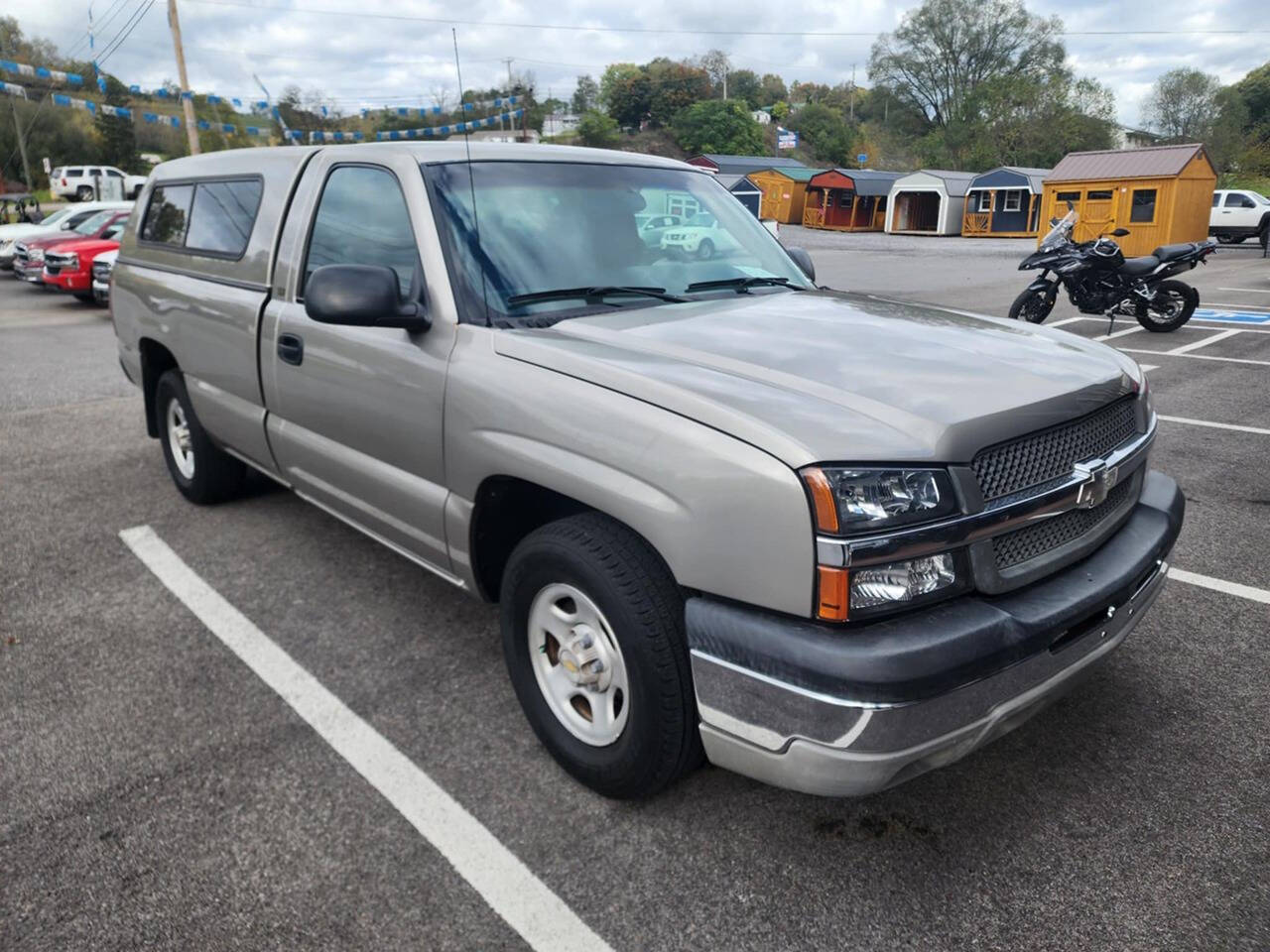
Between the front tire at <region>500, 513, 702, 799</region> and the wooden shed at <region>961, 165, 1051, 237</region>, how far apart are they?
45.7m

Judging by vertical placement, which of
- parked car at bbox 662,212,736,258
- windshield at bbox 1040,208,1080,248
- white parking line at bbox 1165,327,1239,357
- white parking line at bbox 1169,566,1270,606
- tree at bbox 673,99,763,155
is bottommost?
white parking line at bbox 1165,327,1239,357

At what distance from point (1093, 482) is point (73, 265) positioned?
16.9 m

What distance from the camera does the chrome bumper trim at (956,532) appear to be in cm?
204

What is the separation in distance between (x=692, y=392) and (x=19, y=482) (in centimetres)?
526

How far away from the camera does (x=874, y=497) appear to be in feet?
6.86

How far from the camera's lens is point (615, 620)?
2.41 m

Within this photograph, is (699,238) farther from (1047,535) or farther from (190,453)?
(190,453)

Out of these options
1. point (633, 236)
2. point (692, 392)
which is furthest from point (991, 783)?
point (633, 236)

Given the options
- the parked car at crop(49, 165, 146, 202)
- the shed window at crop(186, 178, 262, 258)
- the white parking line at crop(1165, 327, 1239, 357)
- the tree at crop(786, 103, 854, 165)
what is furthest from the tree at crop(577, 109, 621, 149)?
the shed window at crop(186, 178, 262, 258)

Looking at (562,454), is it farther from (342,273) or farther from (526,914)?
(526,914)

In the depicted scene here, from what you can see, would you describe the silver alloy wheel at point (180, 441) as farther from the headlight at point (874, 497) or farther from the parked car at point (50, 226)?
the parked car at point (50, 226)

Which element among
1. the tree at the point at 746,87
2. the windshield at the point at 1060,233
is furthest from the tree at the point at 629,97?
the windshield at the point at 1060,233

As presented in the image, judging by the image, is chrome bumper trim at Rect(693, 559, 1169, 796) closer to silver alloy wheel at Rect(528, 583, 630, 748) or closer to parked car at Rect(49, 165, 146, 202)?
silver alloy wheel at Rect(528, 583, 630, 748)

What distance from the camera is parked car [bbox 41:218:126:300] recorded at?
1541 cm
